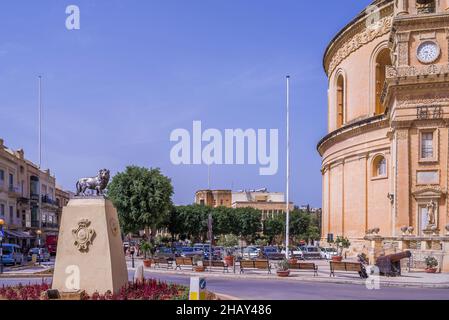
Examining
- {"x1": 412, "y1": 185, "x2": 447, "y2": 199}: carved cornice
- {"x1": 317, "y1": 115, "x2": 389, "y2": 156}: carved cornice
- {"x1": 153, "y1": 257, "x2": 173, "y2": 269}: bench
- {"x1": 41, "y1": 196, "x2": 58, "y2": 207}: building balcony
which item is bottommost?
{"x1": 153, "y1": 257, "x2": 173, "y2": 269}: bench

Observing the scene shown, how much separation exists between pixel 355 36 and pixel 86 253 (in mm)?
42982

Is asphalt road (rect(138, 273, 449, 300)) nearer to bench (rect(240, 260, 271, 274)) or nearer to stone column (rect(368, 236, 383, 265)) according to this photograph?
bench (rect(240, 260, 271, 274))

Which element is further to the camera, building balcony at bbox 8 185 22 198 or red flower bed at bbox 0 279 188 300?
building balcony at bbox 8 185 22 198

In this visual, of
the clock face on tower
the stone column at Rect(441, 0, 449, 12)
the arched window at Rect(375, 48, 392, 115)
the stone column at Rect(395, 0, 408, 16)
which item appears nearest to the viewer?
the clock face on tower

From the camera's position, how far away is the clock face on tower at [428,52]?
3359 centimetres

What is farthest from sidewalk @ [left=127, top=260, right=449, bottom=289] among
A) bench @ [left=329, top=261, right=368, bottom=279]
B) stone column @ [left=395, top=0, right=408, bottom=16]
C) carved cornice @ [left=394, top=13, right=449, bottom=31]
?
stone column @ [left=395, top=0, right=408, bottom=16]

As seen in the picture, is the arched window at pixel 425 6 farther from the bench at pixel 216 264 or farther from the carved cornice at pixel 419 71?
the bench at pixel 216 264

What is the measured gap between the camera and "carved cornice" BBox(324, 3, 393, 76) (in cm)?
4672

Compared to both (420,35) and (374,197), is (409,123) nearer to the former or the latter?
(420,35)

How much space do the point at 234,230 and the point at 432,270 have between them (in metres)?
61.3

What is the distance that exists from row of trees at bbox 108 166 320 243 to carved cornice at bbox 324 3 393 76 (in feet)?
66.4

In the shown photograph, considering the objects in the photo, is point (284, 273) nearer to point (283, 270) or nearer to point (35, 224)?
point (283, 270)

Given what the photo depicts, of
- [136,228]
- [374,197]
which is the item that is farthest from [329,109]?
[136,228]

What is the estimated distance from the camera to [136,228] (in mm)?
52594
